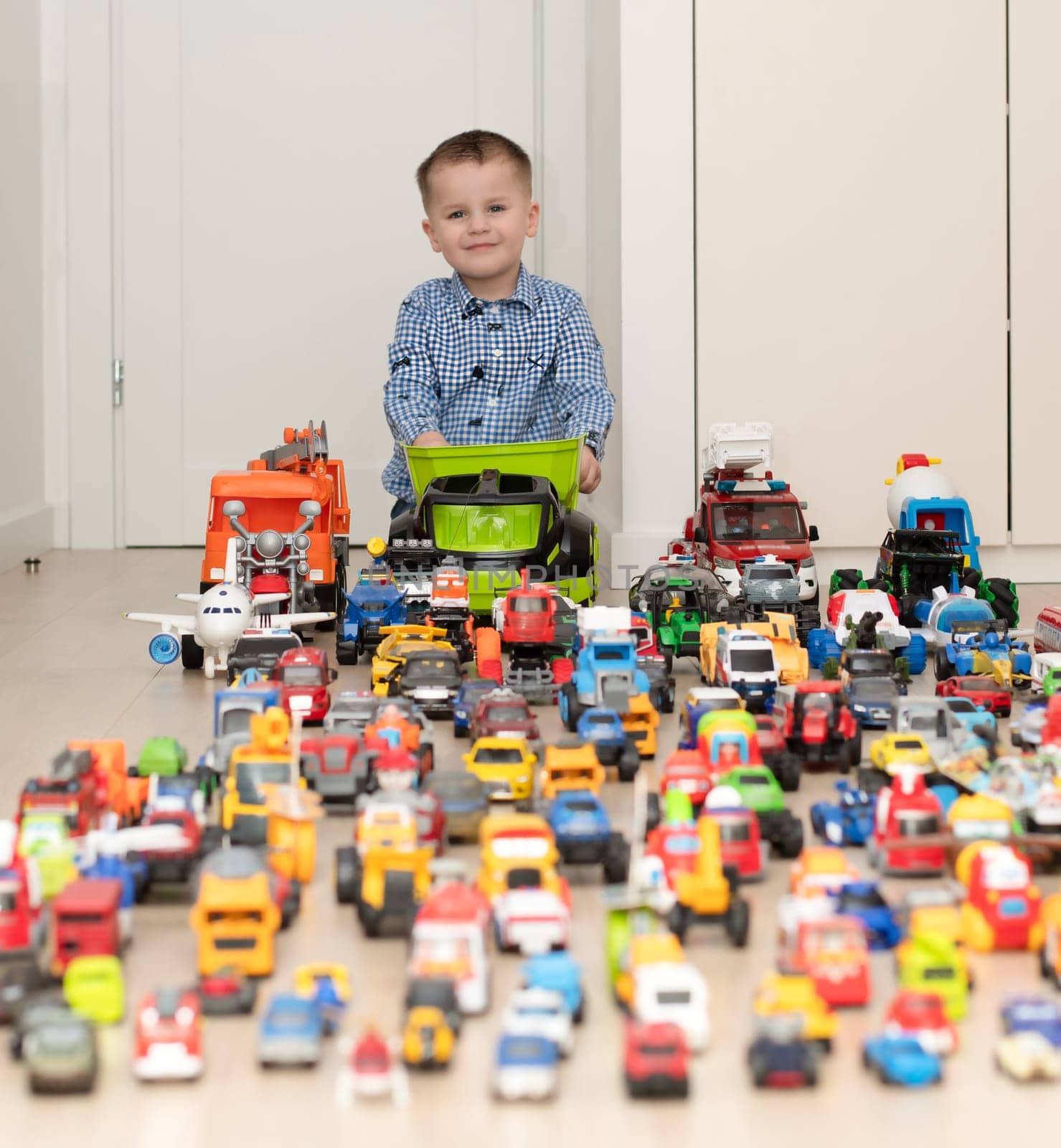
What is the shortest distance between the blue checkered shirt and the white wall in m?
1.03

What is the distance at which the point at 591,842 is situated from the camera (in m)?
1.23

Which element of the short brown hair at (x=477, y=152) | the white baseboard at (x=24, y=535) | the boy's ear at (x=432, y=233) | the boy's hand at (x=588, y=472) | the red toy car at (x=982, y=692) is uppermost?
the short brown hair at (x=477, y=152)

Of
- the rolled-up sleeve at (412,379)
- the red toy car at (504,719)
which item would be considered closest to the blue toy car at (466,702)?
the red toy car at (504,719)

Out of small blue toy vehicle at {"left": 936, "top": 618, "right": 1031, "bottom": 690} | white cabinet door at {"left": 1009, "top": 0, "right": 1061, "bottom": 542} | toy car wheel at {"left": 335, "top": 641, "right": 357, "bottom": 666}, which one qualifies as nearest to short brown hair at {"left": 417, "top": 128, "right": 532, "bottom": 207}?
white cabinet door at {"left": 1009, "top": 0, "right": 1061, "bottom": 542}

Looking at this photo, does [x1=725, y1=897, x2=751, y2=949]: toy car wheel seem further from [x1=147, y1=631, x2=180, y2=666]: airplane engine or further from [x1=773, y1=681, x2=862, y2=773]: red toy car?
[x1=147, y1=631, x2=180, y2=666]: airplane engine

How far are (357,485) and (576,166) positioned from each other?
0.92 meters

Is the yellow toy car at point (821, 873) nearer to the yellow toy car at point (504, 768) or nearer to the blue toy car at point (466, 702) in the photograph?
the yellow toy car at point (504, 768)

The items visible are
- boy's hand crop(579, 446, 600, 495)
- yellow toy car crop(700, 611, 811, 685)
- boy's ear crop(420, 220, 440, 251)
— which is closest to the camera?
yellow toy car crop(700, 611, 811, 685)

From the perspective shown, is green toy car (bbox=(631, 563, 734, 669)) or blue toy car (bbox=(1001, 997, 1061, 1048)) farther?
green toy car (bbox=(631, 563, 734, 669))

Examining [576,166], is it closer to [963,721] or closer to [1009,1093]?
[963,721]

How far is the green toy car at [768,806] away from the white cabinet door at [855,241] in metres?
1.74

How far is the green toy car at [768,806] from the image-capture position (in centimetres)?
128

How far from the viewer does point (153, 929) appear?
1.15 m

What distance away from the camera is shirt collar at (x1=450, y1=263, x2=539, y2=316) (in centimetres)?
290
